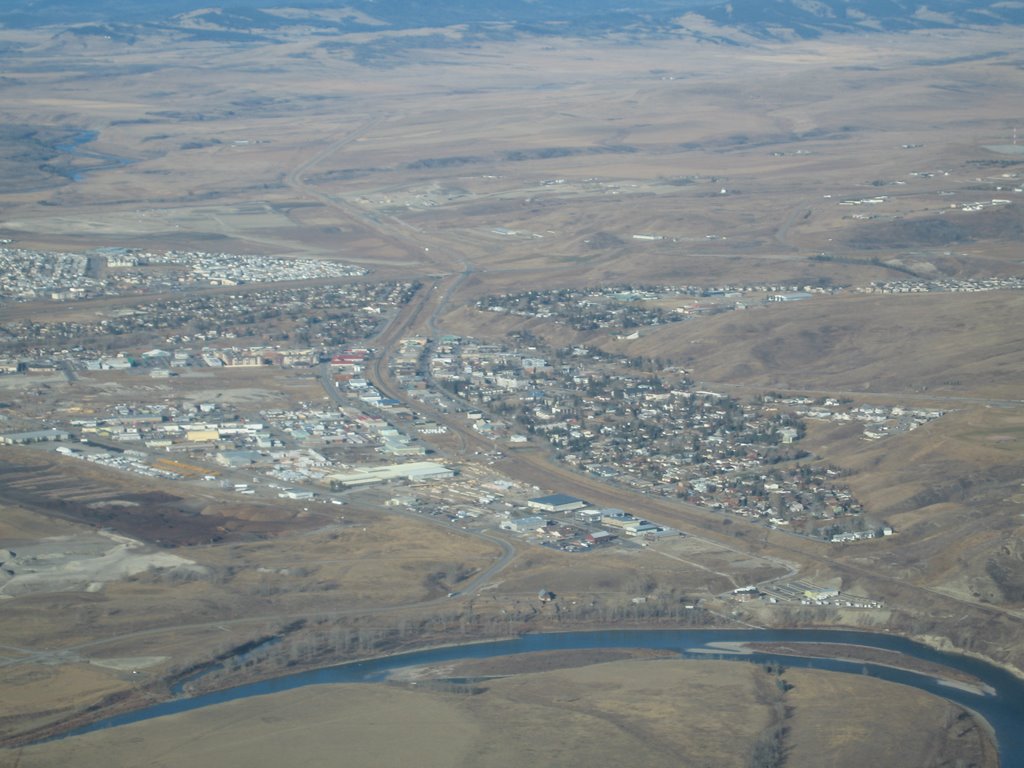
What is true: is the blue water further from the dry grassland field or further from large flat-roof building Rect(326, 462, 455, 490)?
large flat-roof building Rect(326, 462, 455, 490)

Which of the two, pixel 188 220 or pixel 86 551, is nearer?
pixel 86 551

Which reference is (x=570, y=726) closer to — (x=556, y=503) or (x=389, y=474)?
(x=556, y=503)

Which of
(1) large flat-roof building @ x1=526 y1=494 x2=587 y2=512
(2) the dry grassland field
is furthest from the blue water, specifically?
(1) large flat-roof building @ x1=526 y1=494 x2=587 y2=512

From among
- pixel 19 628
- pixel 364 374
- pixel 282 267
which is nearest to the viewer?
pixel 19 628

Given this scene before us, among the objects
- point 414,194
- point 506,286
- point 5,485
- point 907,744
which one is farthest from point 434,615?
point 414,194

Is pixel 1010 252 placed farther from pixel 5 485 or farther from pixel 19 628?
pixel 19 628

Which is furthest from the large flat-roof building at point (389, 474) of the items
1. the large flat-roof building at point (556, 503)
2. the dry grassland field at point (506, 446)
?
the large flat-roof building at point (556, 503)

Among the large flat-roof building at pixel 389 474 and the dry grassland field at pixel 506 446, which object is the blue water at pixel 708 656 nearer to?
the dry grassland field at pixel 506 446
